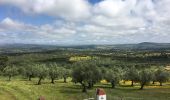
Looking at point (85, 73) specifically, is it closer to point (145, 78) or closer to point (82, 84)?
point (82, 84)

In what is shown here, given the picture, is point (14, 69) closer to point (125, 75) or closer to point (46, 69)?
point (46, 69)

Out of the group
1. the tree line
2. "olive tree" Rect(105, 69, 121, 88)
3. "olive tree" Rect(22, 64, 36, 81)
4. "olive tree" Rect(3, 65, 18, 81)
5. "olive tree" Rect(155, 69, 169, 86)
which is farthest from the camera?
"olive tree" Rect(3, 65, 18, 81)

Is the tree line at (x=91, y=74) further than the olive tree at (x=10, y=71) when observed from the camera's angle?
No

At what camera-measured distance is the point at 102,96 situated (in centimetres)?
2992

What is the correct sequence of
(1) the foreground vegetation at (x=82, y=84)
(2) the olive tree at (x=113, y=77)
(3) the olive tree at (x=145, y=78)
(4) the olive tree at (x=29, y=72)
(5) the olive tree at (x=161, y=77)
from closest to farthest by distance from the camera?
(1) the foreground vegetation at (x=82, y=84) → (2) the olive tree at (x=113, y=77) → (3) the olive tree at (x=145, y=78) → (5) the olive tree at (x=161, y=77) → (4) the olive tree at (x=29, y=72)

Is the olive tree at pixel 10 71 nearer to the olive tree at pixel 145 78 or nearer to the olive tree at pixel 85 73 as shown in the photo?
the olive tree at pixel 85 73

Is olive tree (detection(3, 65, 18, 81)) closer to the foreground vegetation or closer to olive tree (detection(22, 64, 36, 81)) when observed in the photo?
the foreground vegetation

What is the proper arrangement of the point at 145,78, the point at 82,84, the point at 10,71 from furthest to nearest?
the point at 10,71, the point at 145,78, the point at 82,84

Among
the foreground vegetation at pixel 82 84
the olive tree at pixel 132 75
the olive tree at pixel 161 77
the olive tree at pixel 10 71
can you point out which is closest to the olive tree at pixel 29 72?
the foreground vegetation at pixel 82 84

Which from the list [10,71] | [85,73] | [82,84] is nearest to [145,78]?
[85,73]

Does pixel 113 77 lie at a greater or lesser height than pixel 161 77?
greater

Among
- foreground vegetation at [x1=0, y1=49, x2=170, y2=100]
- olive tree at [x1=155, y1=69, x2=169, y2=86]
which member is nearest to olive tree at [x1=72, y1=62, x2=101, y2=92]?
foreground vegetation at [x1=0, y1=49, x2=170, y2=100]

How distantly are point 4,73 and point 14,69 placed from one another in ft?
19.5

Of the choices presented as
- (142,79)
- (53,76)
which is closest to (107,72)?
(142,79)
